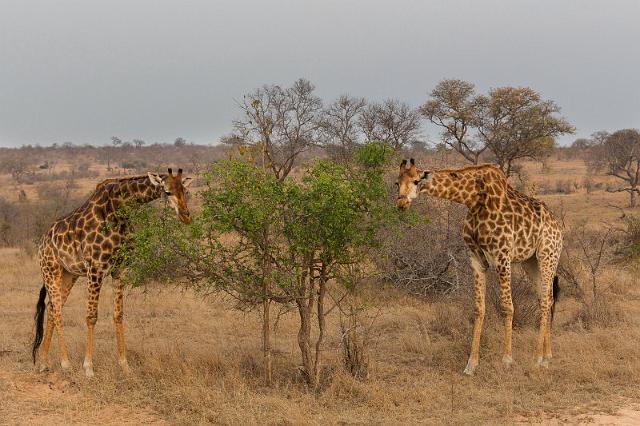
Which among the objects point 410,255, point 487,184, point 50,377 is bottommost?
point 50,377

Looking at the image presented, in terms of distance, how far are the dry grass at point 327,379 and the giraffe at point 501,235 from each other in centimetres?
48

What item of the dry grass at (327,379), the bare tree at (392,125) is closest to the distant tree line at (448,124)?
the bare tree at (392,125)

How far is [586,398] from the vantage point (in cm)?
696

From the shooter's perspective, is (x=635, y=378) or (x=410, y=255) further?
(x=410, y=255)

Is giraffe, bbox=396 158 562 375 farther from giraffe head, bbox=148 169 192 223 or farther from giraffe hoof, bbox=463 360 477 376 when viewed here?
giraffe head, bbox=148 169 192 223

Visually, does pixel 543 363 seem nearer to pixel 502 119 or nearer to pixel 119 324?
pixel 119 324

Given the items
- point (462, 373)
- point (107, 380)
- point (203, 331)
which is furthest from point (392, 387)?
point (203, 331)

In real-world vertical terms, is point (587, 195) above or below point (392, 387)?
above

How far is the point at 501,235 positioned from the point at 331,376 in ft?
8.90

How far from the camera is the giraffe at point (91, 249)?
7906 mm

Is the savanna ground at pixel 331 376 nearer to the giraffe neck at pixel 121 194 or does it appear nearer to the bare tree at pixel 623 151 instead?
the giraffe neck at pixel 121 194

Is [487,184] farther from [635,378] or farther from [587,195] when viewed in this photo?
[587,195]

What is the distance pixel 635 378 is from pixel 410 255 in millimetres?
5557

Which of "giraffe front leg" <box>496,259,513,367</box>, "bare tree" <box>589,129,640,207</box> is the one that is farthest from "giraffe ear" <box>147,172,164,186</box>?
"bare tree" <box>589,129,640,207</box>
